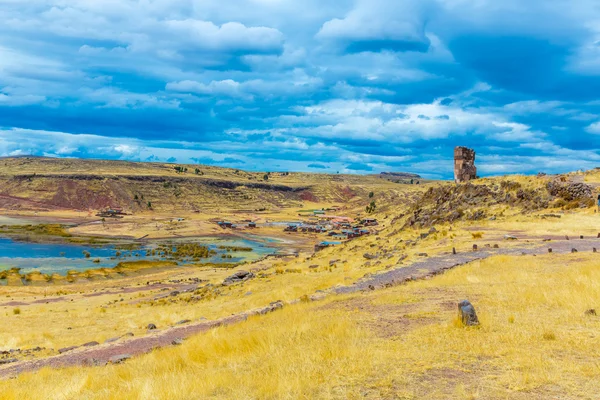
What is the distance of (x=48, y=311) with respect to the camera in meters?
33.2

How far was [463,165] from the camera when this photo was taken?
53.6 metres

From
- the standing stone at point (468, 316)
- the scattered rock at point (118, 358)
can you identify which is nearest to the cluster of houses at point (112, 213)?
the scattered rock at point (118, 358)

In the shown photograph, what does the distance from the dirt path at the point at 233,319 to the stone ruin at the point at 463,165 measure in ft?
92.6

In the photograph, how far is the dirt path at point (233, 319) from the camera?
1456 centimetres

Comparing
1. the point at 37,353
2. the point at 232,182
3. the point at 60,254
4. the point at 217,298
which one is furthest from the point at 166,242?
the point at 232,182

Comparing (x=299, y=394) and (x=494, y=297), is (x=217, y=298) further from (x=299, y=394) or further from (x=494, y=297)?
(x=299, y=394)

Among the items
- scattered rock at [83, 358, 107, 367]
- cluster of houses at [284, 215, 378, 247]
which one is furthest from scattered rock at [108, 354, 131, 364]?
cluster of houses at [284, 215, 378, 247]

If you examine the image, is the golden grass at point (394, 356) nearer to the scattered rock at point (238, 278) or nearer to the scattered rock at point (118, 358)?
the scattered rock at point (118, 358)

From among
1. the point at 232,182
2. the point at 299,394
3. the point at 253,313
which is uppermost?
the point at 232,182

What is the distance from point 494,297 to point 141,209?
5948 inches

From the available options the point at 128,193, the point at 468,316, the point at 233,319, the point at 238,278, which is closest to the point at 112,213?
the point at 128,193

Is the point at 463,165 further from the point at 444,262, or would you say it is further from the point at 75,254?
the point at 75,254

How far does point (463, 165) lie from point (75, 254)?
62.9 meters

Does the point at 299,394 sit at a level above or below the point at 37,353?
above
